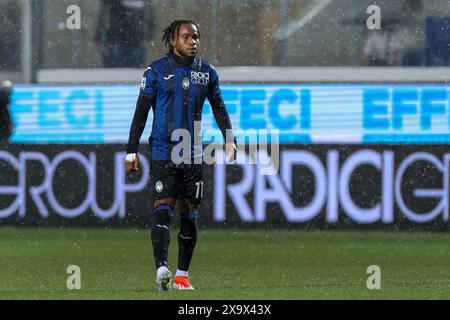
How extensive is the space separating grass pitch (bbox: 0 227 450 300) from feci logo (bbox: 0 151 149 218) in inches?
8.8

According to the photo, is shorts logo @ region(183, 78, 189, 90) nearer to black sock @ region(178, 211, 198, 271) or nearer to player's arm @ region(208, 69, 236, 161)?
player's arm @ region(208, 69, 236, 161)

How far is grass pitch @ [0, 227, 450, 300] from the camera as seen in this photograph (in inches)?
406

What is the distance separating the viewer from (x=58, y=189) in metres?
16.0

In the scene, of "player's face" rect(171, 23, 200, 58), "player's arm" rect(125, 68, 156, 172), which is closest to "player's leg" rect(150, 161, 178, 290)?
"player's arm" rect(125, 68, 156, 172)

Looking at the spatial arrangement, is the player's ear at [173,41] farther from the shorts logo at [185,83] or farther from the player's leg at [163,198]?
the player's leg at [163,198]

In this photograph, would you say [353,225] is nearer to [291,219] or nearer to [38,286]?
[291,219]

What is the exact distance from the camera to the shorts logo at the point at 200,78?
33.8ft

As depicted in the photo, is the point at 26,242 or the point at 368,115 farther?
the point at 368,115

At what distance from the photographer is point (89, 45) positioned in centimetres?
1670

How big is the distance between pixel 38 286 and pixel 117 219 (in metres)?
5.17

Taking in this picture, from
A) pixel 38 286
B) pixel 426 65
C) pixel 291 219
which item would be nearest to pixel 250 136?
pixel 291 219

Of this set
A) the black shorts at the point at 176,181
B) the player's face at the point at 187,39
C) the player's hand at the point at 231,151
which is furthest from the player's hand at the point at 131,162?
the player's face at the point at 187,39

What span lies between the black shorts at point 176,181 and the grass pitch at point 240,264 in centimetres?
65

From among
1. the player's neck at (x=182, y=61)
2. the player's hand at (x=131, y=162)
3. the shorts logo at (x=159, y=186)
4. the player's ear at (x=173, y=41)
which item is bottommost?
the shorts logo at (x=159, y=186)
